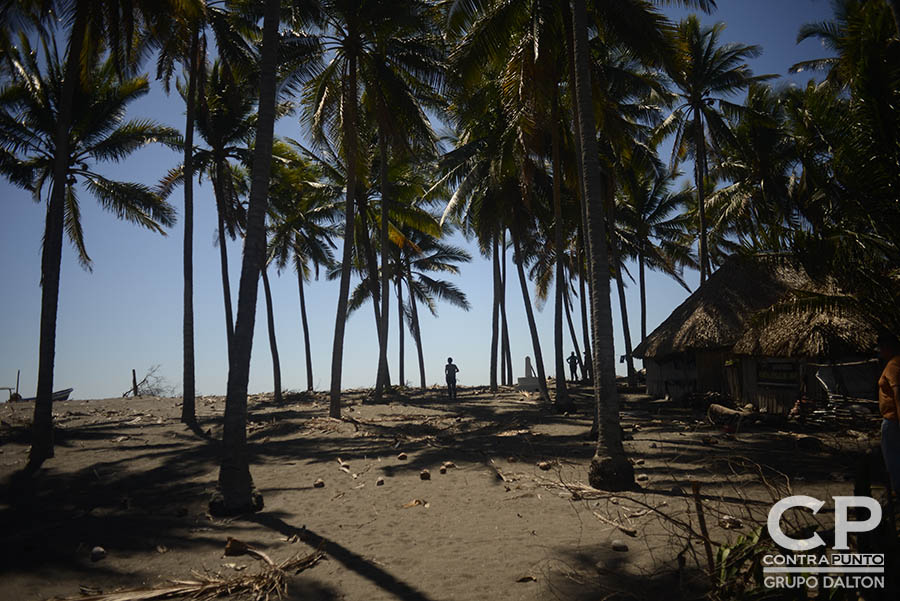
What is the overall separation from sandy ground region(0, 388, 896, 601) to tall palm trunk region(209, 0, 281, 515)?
0.33 m

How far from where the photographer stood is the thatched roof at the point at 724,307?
49.6 feet

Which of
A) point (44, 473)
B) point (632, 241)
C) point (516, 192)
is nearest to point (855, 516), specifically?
point (44, 473)

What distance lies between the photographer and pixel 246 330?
6379mm

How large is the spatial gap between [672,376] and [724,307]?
3.27 meters

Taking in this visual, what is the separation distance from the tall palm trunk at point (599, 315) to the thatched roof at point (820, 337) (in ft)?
20.7

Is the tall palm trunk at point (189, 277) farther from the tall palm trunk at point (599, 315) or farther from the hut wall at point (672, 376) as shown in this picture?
the hut wall at point (672, 376)

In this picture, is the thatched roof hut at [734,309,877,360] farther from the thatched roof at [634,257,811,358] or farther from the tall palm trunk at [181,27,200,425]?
the tall palm trunk at [181,27,200,425]

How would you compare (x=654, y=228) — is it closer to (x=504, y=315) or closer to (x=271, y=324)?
(x=504, y=315)

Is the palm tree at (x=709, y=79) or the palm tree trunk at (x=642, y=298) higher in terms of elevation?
the palm tree at (x=709, y=79)

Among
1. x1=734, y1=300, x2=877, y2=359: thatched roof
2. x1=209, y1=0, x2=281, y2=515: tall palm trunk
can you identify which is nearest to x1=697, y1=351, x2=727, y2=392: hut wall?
x1=734, y1=300, x2=877, y2=359: thatched roof

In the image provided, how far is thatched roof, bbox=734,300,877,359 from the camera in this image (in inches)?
449

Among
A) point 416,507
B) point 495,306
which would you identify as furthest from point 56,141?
Answer: point 495,306

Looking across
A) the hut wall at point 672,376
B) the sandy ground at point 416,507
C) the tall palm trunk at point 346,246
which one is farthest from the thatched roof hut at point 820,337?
the tall palm trunk at point 346,246

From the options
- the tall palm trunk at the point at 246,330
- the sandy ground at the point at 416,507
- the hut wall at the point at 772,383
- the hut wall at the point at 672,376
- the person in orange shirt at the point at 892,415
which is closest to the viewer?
the sandy ground at the point at 416,507
